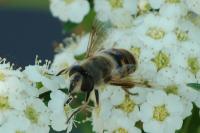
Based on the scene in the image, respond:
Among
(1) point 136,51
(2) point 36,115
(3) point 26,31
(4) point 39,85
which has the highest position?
(3) point 26,31

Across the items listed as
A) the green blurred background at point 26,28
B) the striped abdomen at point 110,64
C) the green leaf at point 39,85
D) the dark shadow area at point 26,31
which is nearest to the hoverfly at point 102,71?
the striped abdomen at point 110,64

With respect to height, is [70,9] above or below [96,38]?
above

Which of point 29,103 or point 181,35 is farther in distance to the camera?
point 181,35

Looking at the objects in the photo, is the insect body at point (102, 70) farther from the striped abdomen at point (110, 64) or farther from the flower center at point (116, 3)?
the flower center at point (116, 3)

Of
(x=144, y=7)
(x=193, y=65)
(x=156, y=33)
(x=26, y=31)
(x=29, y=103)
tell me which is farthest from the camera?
(x=26, y=31)

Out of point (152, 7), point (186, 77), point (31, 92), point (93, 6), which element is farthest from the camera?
point (93, 6)

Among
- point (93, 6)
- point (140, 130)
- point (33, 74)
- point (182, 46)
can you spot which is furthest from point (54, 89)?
point (93, 6)

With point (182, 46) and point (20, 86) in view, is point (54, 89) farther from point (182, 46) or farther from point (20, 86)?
point (182, 46)

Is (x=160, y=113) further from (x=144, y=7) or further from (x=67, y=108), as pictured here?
(x=144, y=7)

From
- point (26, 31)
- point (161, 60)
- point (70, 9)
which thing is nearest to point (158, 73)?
point (161, 60)
